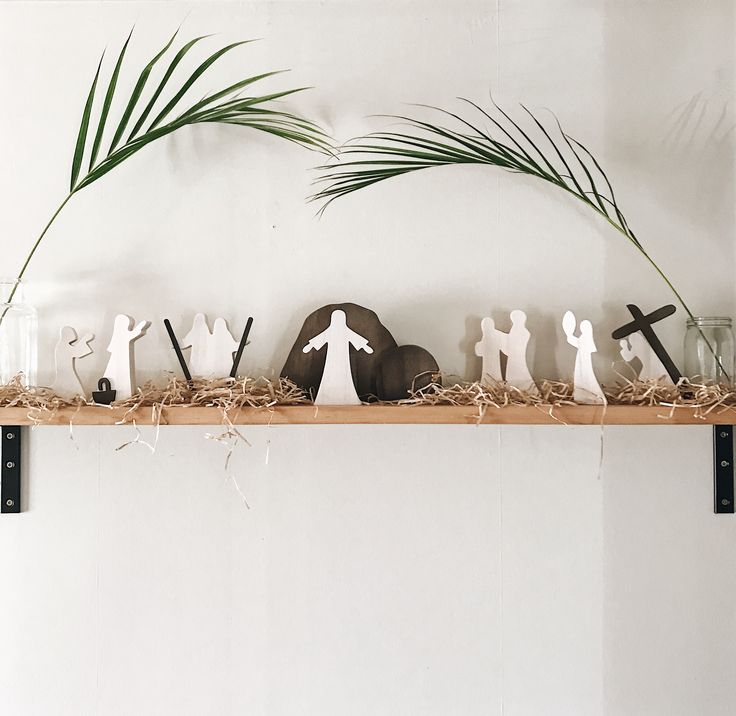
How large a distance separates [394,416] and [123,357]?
0.46 metres

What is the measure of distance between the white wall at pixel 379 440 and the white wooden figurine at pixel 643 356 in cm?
5

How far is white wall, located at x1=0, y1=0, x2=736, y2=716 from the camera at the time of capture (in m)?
1.18

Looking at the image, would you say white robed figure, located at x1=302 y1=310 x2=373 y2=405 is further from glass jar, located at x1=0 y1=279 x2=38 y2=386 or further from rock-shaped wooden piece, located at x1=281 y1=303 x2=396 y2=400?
glass jar, located at x1=0 y1=279 x2=38 y2=386

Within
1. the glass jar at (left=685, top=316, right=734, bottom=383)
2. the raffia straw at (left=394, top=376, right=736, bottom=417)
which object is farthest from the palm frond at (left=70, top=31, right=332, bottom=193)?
the glass jar at (left=685, top=316, right=734, bottom=383)

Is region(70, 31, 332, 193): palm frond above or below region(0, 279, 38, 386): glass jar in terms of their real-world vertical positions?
above

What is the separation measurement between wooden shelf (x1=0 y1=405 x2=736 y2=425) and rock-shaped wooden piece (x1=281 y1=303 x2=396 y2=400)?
88 mm

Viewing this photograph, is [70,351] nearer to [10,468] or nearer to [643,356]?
[10,468]

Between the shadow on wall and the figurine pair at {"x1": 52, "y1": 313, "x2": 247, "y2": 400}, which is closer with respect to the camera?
the figurine pair at {"x1": 52, "y1": 313, "x2": 247, "y2": 400}

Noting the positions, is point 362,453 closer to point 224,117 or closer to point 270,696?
point 270,696

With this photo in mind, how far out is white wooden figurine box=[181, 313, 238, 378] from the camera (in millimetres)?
1146

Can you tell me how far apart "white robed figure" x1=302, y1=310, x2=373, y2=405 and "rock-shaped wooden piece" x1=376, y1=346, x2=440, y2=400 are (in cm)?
4

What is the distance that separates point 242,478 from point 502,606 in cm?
50

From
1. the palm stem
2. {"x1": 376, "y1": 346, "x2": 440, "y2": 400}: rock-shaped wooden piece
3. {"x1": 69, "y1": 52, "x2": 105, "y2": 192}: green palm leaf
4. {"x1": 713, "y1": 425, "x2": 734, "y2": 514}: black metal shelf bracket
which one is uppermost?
{"x1": 69, "y1": 52, "x2": 105, "y2": 192}: green palm leaf

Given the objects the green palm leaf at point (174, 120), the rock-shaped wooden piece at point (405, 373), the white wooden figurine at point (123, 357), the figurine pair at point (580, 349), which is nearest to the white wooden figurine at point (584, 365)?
the figurine pair at point (580, 349)
